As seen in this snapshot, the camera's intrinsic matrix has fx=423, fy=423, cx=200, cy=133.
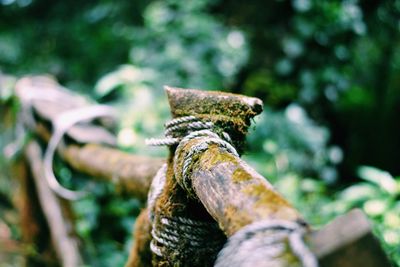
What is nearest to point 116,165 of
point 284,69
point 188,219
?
point 188,219

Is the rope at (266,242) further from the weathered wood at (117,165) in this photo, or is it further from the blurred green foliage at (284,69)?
the blurred green foliage at (284,69)

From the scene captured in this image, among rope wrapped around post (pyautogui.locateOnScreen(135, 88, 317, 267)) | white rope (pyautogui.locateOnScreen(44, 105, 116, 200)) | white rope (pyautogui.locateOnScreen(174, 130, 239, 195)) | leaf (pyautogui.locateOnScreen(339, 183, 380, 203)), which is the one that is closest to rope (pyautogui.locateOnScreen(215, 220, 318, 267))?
rope wrapped around post (pyautogui.locateOnScreen(135, 88, 317, 267))

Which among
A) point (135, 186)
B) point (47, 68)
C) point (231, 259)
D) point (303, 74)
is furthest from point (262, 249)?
point (47, 68)

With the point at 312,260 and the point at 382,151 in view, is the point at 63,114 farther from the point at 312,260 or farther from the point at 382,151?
the point at 382,151

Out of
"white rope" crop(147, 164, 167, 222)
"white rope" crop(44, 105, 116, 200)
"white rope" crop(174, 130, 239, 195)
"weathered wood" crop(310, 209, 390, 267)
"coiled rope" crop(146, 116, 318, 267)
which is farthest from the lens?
"white rope" crop(44, 105, 116, 200)

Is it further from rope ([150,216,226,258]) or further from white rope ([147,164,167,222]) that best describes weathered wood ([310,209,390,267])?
white rope ([147,164,167,222])

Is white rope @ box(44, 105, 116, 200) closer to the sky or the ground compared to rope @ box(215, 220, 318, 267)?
closer to the sky
